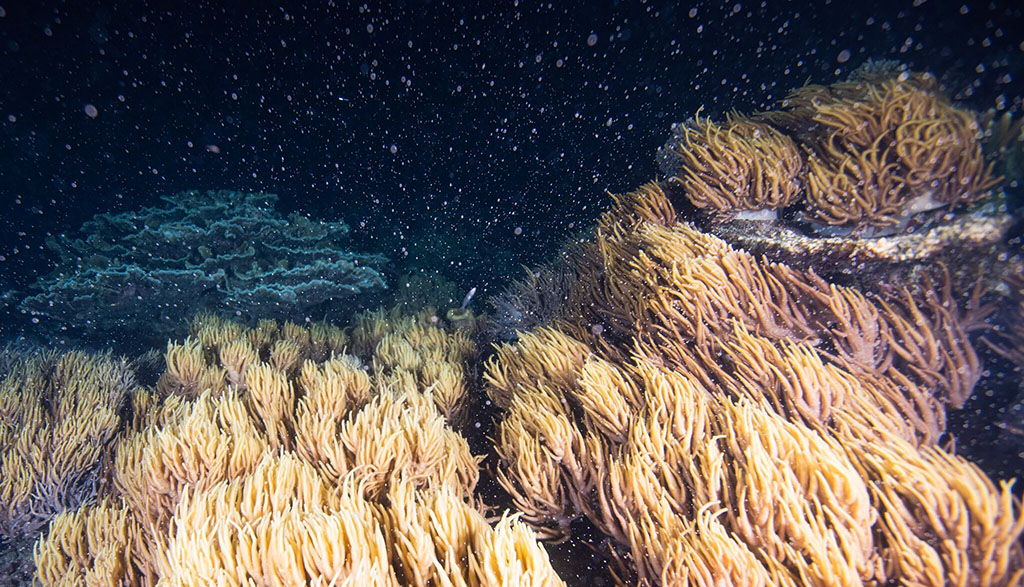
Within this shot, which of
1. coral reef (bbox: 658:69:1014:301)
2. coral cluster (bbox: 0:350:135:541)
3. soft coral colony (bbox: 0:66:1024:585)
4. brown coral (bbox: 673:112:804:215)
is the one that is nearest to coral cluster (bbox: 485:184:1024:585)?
soft coral colony (bbox: 0:66:1024:585)

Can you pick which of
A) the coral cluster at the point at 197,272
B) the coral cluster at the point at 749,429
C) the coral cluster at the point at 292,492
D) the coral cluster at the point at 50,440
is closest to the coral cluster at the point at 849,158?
the coral cluster at the point at 749,429

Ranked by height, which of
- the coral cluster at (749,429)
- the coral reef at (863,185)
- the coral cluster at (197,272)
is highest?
the coral cluster at (197,272)

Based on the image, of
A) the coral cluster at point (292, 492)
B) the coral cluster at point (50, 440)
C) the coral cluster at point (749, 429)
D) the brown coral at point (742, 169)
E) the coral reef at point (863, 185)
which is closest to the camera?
the coral cluster at point (749, 429)

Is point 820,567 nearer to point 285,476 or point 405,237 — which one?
point 285,476

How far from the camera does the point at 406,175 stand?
46.6 feet

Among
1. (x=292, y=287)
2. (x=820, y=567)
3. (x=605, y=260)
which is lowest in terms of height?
(x=820, y=567)

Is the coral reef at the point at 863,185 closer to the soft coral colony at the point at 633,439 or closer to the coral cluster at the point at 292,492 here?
the soft coral colony at the point at 633,439

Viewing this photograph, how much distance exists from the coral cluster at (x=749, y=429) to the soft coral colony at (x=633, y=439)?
2 centimetres

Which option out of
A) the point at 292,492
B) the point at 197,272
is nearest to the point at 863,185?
the point at 292,492

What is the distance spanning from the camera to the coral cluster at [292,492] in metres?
1.84

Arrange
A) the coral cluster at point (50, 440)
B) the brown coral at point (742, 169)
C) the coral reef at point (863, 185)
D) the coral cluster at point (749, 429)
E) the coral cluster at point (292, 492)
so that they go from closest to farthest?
the coral cluster at point (749, 429) → the coral cluster at point (292, 492) → the coral reef at point (863, 185) → the coral cluster at point (50, 440) → the brown coral at point (742, 169)

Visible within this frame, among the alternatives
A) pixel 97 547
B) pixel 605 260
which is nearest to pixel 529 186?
pixel 605 260

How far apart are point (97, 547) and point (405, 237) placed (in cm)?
1057

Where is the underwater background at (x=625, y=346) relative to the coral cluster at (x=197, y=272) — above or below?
below
